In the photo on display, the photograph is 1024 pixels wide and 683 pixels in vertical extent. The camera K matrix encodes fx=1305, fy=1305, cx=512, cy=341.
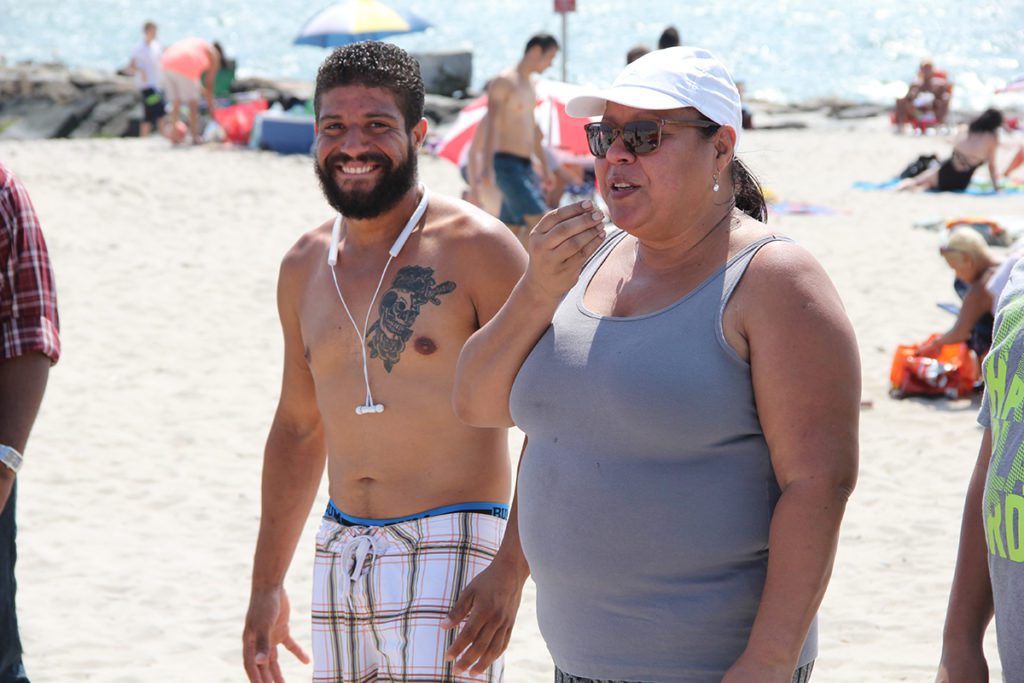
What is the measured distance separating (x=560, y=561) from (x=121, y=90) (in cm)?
2341

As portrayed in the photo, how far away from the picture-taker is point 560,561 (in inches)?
85.4

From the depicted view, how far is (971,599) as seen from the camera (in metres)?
2.20

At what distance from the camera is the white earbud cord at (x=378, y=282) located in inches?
113

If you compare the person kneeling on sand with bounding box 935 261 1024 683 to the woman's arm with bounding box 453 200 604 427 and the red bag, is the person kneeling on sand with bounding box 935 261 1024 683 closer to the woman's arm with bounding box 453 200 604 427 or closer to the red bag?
the woman's arm with bounding box 453 200 604 427

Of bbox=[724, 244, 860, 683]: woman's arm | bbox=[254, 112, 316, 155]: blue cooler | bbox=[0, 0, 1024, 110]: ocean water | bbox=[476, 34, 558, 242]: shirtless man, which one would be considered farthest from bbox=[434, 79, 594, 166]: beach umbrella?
bbox=[0, 0, 1024, 110]: ocean water

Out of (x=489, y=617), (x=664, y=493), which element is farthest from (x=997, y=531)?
(x=489, y=617)

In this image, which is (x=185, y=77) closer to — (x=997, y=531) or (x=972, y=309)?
(x=972, y=309)

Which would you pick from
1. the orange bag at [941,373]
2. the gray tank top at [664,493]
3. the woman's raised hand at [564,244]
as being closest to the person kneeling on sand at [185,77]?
the orange bag at [941,373]

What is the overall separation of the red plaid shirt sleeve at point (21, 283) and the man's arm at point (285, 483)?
0.55 meters

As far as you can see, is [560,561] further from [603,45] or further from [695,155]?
[603,45]

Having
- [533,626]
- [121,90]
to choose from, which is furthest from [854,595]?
[121,90]

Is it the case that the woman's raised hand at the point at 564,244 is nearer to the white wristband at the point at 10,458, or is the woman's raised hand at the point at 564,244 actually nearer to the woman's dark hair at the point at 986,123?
the white wristband at the point at 10,458

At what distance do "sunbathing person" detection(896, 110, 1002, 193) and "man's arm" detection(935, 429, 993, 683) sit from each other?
13652 mm

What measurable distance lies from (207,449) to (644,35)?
7458 cm
